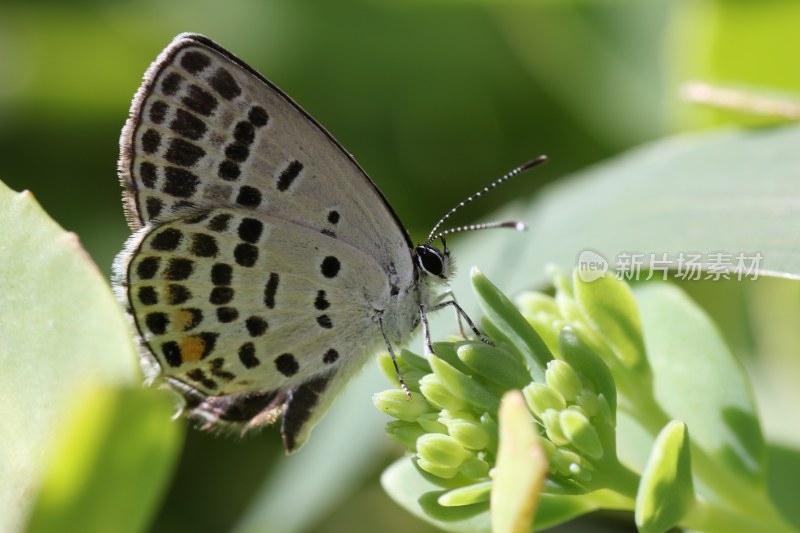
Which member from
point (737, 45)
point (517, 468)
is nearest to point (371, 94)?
point (737, 45)

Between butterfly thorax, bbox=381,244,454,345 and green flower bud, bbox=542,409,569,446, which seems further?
butterfly thorax, bbox=381,244,454,345

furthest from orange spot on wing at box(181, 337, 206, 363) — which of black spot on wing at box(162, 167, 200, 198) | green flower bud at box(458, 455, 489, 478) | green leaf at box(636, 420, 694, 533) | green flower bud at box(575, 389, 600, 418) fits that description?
green leaf at box(636, 420, 694, 533)

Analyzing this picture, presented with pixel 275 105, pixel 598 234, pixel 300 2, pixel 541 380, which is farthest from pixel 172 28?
pixel 541 380

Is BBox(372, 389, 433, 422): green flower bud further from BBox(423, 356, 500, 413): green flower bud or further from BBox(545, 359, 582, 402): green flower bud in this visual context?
BBox(545, 359, 582, 402): green flower bud

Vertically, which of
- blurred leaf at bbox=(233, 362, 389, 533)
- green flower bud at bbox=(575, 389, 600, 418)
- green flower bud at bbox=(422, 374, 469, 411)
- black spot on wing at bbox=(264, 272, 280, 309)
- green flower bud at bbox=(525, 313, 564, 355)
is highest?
green flower bud at bbox=(525, 313, 564, 355)

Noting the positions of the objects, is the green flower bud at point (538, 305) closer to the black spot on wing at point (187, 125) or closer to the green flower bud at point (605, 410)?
the green flower bud at point (605, 410)

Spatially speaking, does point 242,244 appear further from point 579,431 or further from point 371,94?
point 371,94

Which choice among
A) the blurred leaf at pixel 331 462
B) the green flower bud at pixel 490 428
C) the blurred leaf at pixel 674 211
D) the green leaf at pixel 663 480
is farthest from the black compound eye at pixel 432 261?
the green leaf at pixel 663 480
